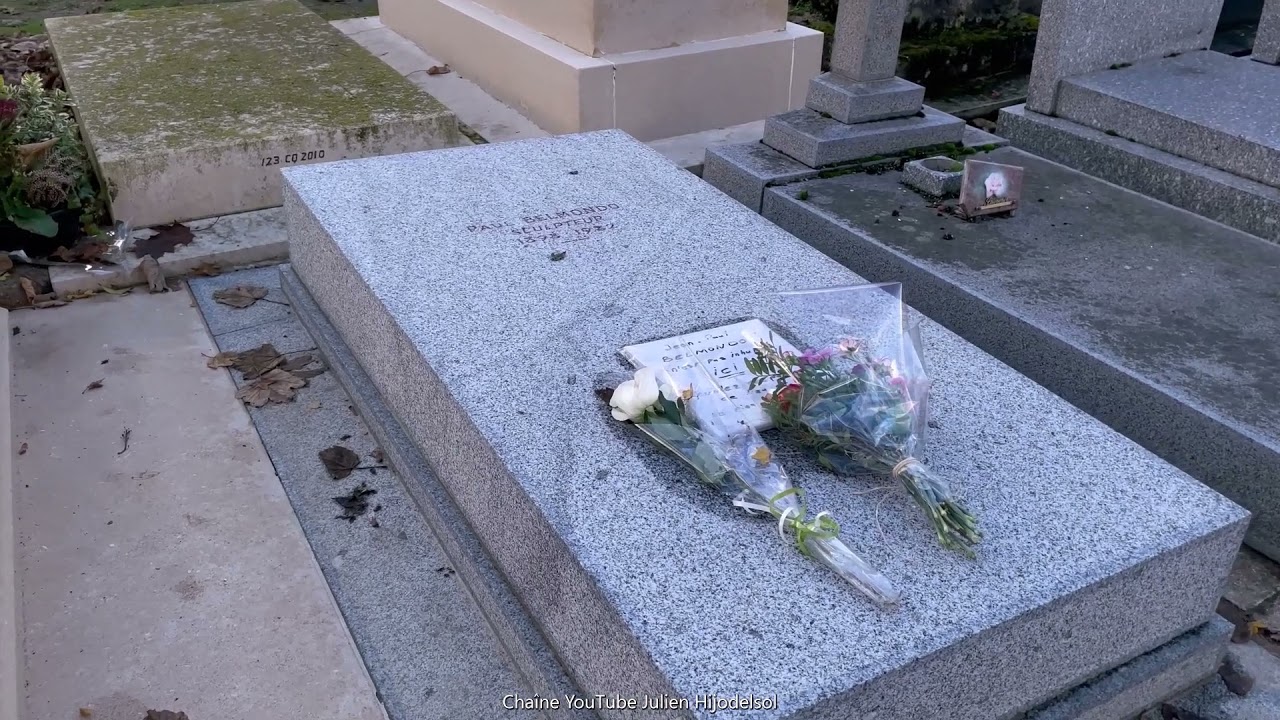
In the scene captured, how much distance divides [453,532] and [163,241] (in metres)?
2.29

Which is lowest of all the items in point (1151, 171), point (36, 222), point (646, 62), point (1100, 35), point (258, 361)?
point (258, 361)

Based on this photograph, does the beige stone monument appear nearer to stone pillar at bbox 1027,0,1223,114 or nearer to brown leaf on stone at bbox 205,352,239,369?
stone pillar at bbox 1027,0,1223,114

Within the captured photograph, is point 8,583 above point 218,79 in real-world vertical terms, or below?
below

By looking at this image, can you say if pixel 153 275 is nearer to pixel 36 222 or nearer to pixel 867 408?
pixel 36 222

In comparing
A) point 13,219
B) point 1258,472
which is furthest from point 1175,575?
point 13,219

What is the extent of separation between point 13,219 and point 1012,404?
11.6 feet

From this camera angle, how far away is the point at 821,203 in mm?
4078

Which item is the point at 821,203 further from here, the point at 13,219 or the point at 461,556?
the point at 13,219

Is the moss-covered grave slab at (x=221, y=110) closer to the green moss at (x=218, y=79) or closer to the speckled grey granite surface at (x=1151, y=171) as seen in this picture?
the green moss at (x=218, y=79)

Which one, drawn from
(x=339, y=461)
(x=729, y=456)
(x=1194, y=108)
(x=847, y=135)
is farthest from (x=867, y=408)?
(x=1194, y=108)

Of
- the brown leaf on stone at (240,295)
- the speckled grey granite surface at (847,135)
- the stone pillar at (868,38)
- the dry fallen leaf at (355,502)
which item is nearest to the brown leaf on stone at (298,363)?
the brown leaf on stone at (240,295)

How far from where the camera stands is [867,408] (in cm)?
206

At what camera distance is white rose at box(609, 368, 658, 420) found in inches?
85.3

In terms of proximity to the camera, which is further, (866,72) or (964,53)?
(964,53)
